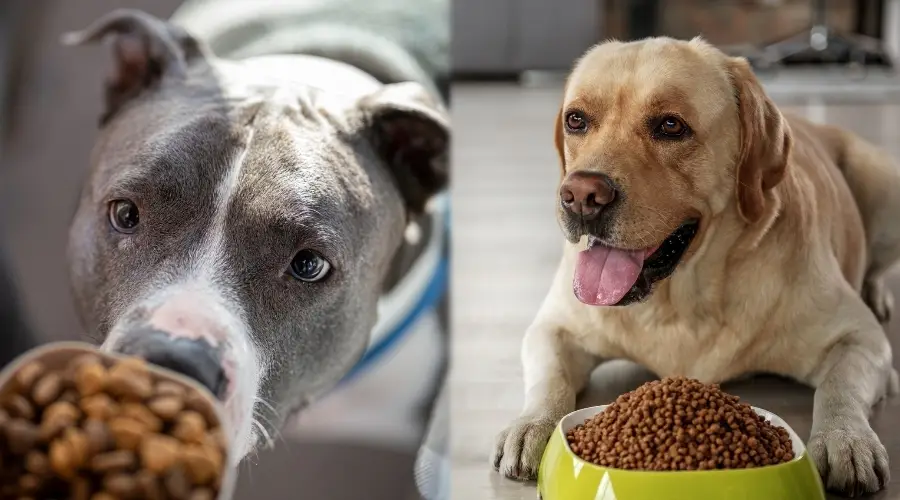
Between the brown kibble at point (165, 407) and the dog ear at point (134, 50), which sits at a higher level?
the dog ear at point (134, 50)

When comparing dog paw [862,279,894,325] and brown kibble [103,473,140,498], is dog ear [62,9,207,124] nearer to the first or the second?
brown kibble [103,473,140,498]

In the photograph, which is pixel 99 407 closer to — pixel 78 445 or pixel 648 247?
pixel 78 445

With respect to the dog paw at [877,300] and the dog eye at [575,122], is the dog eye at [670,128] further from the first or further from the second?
the dog paw at [877,300]

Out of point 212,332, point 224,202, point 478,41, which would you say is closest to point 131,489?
point 212,332

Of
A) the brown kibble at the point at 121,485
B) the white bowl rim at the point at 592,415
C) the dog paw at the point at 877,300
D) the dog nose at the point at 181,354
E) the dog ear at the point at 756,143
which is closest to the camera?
the brown kibble at the point at 121,485

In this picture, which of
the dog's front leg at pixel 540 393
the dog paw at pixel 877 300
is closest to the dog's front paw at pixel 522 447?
the dog's front leg at pixel 540 393

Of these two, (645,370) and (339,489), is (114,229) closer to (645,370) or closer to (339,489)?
(339,489)

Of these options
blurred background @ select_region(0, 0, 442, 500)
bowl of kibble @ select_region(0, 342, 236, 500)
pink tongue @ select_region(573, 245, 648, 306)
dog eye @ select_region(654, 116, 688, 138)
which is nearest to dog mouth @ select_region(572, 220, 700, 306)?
pink tongue @ select_region(573, 245, 648, 306)
